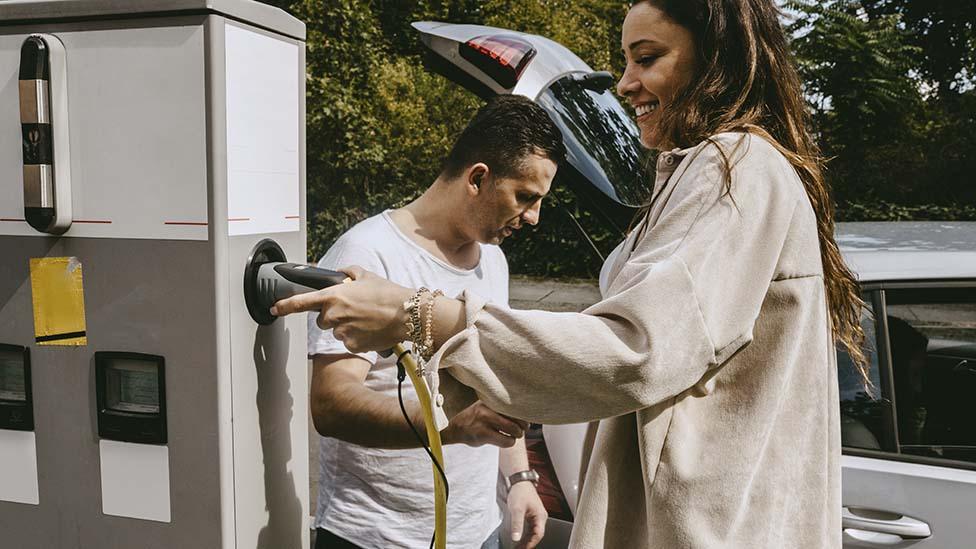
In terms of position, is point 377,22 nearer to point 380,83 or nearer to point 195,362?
point 380,83

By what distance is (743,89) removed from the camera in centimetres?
134

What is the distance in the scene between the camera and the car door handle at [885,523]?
7.37ft

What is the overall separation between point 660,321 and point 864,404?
1647 mm

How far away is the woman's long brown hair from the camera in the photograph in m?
1.33

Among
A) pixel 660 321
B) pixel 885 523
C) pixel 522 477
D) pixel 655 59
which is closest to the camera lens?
pixel 660 321

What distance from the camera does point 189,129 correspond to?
1.47m

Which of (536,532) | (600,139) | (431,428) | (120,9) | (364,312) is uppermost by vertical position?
(120,9)

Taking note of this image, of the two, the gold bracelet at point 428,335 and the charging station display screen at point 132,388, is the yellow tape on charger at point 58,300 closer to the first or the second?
the charging station display screen at point 132,388

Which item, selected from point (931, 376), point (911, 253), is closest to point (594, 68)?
point (911, 253)

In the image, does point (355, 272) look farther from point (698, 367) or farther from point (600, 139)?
point (600, 139)

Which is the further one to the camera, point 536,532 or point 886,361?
point 886,361

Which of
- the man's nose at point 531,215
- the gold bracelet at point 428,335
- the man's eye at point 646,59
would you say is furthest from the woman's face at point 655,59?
the man's nose at point 531,215

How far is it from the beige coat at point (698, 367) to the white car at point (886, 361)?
101 centimetres

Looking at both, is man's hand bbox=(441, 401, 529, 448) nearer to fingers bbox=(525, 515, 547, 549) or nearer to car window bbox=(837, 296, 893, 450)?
fingers bbox=(525, 515, 547, 549)
